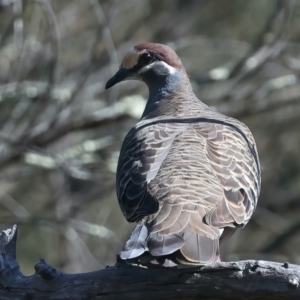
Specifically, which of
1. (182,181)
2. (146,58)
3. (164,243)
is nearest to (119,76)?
(146,58)

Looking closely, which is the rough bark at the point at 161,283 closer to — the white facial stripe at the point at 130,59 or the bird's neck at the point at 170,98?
the bird's neck at the point at 170,98

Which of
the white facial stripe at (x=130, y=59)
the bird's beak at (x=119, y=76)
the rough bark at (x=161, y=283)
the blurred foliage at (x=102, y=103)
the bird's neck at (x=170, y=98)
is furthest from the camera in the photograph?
the blurred foliage at (x=102, y=103)

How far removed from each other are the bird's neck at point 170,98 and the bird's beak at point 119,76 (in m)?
0.25

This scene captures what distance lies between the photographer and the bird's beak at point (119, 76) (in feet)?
23.0

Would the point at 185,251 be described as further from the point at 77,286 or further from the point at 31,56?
the point at 31,56

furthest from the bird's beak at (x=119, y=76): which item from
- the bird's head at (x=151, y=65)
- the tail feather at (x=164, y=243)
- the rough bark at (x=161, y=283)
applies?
the tail feather at (x=164, y=243)

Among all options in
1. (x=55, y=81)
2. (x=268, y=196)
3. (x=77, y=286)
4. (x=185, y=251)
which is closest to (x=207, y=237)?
(x=185, y=251)

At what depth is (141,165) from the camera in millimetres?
5562

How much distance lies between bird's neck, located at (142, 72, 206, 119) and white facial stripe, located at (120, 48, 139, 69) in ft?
0.86

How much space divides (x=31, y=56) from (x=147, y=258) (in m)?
4.69

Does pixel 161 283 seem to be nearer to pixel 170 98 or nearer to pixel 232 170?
pixel 232 170

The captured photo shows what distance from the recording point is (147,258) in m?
4.54

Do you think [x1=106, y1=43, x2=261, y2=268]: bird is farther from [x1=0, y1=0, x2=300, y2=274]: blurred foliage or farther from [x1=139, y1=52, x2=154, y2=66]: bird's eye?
[x1=0, y1=0, x2=300, y2=274]: blurred foliage

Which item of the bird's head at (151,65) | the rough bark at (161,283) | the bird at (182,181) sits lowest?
the rough bark at (161,283)
